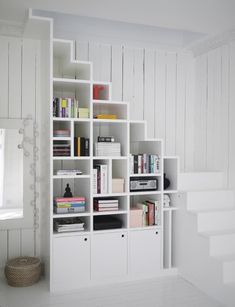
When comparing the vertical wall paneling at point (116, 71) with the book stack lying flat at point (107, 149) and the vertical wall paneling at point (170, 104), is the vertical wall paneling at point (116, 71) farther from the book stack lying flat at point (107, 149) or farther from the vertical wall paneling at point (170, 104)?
the book stack lying flat at point (107, 149)

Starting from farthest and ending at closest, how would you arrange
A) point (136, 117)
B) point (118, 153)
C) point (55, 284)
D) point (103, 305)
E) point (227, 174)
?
point (136, 117) < point (227, 174) < point (118, 153) < point (55, 284) < point (103, 305)

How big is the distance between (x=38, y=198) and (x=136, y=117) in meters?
1.45

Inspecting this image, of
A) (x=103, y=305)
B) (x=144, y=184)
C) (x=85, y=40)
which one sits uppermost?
(x=85, y=40)

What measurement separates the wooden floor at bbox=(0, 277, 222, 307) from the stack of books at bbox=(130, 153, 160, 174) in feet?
3.72

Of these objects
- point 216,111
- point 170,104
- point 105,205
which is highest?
point 170,104

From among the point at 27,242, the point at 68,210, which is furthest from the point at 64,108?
the point at 27,242

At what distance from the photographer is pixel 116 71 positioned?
438cm

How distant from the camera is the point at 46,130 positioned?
3.86 meters

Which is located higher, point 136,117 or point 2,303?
point 136,117

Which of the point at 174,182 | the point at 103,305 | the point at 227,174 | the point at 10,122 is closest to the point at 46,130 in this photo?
the point at 10,122

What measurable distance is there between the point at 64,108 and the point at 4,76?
2.72 ft

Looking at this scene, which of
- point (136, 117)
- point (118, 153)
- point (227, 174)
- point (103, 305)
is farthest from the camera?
point (136, 117)

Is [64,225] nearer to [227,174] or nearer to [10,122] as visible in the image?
[10,122]

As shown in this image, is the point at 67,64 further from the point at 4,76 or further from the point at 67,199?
the point at 67,199
